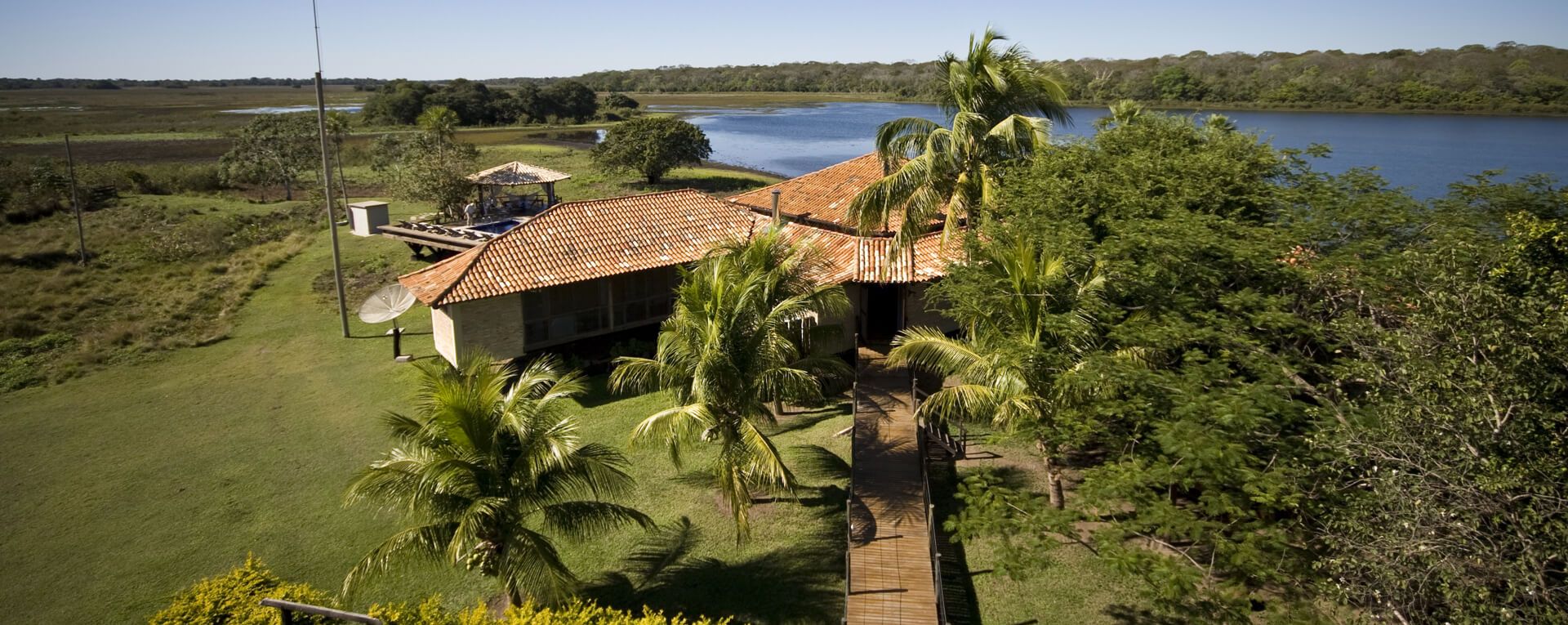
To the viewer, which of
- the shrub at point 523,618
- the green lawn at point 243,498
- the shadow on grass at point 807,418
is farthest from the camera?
the shadow on grass at point 807,418

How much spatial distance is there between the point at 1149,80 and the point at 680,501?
159 ft

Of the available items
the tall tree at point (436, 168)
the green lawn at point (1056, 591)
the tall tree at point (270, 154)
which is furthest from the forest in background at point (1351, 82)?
the tall tree at point (270, 154)

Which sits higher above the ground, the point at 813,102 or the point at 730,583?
the point at 813,102

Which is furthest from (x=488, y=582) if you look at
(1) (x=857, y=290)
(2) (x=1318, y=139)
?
(2) (x=1318, y=139)

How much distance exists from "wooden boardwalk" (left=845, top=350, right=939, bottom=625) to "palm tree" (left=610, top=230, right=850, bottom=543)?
1.45m

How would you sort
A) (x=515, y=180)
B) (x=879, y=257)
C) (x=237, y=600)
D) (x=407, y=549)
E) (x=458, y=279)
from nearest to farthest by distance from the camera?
(x=237, y=600), (x=407, y=549), (x=458, y=279), (x=879, y=257), (x=515, y=180)

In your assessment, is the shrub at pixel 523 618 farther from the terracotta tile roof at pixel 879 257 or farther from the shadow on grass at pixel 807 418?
the terracotta tile roof at pixel 879 257

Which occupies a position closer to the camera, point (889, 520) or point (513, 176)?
point (889, 520)

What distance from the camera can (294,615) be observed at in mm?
7762

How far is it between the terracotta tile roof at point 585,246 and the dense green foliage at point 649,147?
23937 mm

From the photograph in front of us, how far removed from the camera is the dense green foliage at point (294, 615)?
746 centimetres

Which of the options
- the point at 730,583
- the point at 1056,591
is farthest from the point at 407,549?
the point at 1056,591

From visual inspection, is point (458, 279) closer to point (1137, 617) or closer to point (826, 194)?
point (826, 194)

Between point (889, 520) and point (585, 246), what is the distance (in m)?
10.4
